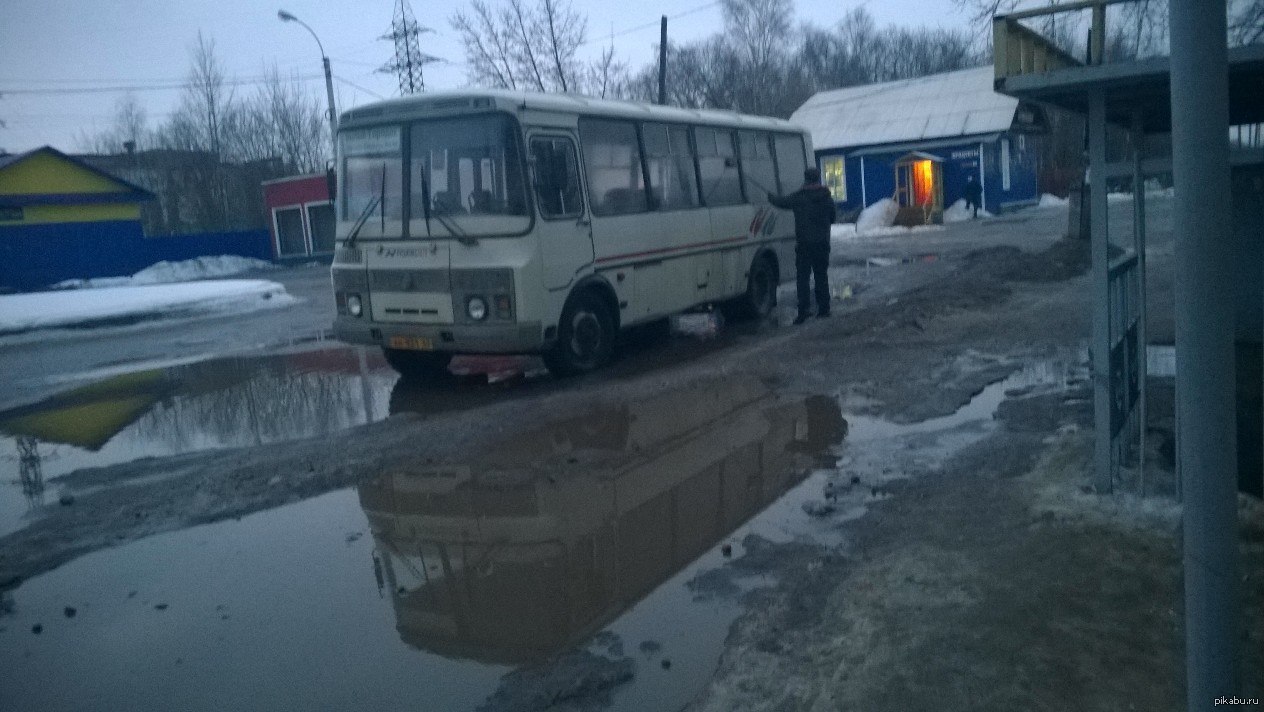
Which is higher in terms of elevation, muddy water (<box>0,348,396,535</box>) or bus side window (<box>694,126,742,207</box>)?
bus side window (<box>694,126,742,207</box>)

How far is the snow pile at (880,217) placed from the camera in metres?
39.0

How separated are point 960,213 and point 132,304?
1233 inches

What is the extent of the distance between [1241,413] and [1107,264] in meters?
3.44

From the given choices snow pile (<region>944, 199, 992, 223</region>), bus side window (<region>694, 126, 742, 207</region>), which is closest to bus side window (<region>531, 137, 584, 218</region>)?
bus side window (<region>694, 126, 742, 207</region>)

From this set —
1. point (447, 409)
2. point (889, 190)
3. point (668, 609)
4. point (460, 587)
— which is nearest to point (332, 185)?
point (447, 409)

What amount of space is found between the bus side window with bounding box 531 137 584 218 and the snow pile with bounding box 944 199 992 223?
108 ft

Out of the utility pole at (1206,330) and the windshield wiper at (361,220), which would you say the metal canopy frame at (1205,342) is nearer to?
the utility pole at (1206,330)

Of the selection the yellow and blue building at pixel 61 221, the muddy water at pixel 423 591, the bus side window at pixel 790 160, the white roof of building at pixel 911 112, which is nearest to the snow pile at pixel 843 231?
the white roof of building at pixel 911 112

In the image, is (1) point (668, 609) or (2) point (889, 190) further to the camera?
(2) point (889, 190)

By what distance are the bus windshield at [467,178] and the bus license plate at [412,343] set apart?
1.06 m

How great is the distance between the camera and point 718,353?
12.1m

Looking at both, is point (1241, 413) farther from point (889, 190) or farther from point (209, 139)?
point (209, 139)

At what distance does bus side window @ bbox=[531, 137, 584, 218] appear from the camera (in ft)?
33.2

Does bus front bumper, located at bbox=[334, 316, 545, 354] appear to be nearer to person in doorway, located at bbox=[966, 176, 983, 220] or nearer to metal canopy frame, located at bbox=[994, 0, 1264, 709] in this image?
metal canopy frame, located at bbox=[994, 0, 1264, 709]
